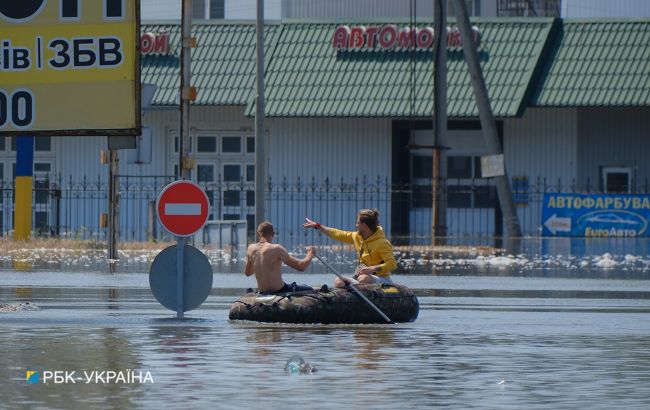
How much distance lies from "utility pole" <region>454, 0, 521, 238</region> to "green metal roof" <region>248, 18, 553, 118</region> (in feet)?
11.3

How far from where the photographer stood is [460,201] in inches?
1971

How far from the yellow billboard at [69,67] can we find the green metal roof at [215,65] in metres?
28.4

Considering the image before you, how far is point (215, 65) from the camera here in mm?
50625

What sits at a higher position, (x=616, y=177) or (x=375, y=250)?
(x=616, y=177)

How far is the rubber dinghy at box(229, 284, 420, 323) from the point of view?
18.5 metres

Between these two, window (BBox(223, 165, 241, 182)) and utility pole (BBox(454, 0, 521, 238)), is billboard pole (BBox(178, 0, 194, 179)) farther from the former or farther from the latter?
window (BBox(223, 165, 241, 182))

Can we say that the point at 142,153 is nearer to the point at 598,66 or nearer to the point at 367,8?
the point at 598,66

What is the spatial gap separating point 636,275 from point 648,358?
15475mm

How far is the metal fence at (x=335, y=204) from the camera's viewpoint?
49.1 meters

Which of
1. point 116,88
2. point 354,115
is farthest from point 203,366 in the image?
point 354,115

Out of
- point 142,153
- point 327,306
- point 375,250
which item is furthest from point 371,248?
point 142,153

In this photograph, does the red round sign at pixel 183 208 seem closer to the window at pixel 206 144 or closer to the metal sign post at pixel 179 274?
the metal sign post at pixel 179 274

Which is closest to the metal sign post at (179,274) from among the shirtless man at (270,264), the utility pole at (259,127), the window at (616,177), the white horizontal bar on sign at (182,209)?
the white horizontal bar on sign at (182,209)

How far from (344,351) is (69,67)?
6.96 meters
